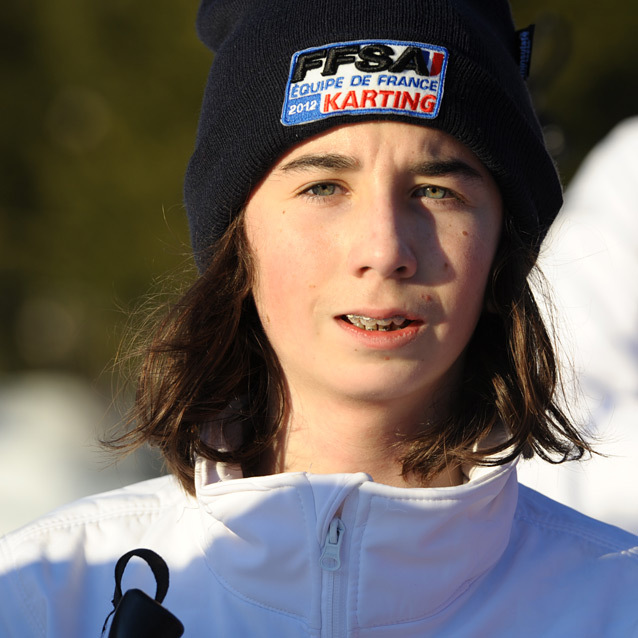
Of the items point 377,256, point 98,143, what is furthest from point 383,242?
point 98,143

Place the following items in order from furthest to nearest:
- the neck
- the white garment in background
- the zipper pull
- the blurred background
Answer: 1. the blurred background
2. the white garment in background
3. the neck
4. the zipper pull

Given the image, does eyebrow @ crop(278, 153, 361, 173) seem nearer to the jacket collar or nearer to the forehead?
the forehead

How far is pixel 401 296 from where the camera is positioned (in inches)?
80.7

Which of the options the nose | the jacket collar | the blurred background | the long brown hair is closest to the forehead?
the nose

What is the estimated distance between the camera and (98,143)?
7727 mm

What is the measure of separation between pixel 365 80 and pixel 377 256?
0.42 m

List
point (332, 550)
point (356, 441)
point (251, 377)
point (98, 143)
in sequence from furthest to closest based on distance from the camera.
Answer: point (98, 143) < point (251, 377) < point (356, 441) < point (332, 550)

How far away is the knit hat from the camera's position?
213 centimetres

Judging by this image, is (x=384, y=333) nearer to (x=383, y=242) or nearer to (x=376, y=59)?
(x=383, y=242)

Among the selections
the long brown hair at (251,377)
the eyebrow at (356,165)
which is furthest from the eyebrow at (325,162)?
Result: the long brown hair at (251,377)

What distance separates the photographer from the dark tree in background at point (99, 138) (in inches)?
284

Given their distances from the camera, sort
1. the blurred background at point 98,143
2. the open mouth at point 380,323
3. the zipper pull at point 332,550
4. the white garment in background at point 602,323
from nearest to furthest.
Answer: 1. the zipper pull at point 332,550
2. the open mouth at point 380,323
3. the white garment in background at point 602,323
4. the blurred background at point 98,143

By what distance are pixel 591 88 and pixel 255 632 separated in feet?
20.1

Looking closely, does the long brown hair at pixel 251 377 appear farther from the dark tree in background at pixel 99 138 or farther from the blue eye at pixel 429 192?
the dark tree in background at pixel 99 138
